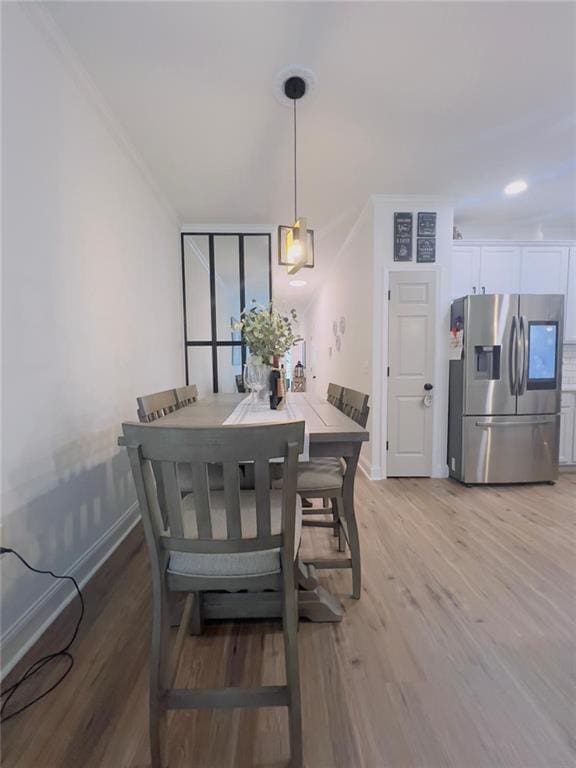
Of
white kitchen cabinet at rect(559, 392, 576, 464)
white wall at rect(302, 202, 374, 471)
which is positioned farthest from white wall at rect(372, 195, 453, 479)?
white kitchen cabinet at rect(559, 392, 576, 464)

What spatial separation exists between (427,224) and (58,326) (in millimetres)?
3246

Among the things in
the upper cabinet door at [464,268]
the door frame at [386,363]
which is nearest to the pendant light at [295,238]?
the door frame at [386,363]

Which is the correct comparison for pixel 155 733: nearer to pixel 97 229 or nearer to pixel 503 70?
pixel 97 229

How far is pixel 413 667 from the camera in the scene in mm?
1279

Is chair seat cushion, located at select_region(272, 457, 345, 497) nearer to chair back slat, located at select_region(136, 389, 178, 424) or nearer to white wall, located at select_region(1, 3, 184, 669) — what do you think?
chair back slat, located at select_region(136, 389, 178, 424)

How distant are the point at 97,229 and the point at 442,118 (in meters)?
2.34

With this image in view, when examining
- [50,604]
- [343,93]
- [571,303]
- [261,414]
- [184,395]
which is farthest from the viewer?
[571,303]

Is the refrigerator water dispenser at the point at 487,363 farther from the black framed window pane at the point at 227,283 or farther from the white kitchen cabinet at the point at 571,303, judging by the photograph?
the black framed window pane at the point at 227,283

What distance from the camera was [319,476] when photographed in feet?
5.69

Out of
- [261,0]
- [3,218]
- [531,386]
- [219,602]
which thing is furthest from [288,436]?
[531,386]

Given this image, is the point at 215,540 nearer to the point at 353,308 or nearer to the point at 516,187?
the point at 353,308

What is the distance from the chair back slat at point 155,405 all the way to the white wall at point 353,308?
2.04 m

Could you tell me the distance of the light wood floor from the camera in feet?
3.30

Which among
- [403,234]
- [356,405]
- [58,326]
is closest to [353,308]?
[403,234]
